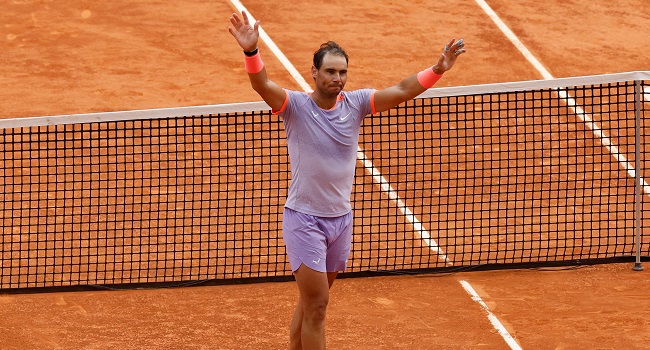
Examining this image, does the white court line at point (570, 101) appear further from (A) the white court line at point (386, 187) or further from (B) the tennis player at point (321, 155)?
(B) the tennis player at point (321, 155)

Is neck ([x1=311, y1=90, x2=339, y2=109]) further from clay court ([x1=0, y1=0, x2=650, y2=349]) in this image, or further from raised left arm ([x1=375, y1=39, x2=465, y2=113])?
clay court ([x1=0, y1=0, x2=650, y2=349])

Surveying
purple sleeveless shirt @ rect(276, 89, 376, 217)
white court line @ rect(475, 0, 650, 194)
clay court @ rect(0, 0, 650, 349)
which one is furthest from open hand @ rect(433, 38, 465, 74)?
white court line @ rect(475, 0, 650, 194)

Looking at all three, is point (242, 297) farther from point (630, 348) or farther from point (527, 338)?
point (630, 348)

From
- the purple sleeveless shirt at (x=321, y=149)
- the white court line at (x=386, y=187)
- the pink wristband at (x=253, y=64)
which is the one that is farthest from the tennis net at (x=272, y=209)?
the pink wristband at (x=253, y=64)

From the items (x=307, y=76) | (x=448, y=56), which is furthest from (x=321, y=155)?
(x=307, y=76)

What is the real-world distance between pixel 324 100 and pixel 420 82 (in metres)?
0.66

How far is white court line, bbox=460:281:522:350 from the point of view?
1030cm

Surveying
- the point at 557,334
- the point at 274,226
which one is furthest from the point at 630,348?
the point at 274,226

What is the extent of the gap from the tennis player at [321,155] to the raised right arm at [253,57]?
0.04 ft

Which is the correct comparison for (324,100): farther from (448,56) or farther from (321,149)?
(448,56)

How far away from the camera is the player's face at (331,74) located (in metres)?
8.20

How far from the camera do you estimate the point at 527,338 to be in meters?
10.4

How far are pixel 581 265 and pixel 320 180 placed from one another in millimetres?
4712

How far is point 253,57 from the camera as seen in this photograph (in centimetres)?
799
